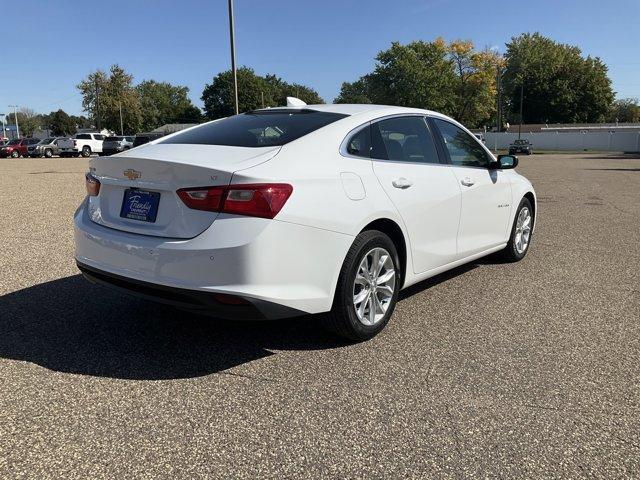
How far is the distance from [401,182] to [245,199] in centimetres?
138

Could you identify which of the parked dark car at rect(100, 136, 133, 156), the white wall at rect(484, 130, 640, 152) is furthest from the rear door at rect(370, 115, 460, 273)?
the white wall at rect(484, 130, 640, 152)

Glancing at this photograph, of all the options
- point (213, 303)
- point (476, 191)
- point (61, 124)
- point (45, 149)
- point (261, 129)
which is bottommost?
point (213, 303)

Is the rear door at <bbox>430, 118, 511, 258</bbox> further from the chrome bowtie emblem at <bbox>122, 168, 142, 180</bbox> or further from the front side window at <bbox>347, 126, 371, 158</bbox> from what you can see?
the chrome bowtie emblem at <bbox>122, 168, 142, 180</bbox>

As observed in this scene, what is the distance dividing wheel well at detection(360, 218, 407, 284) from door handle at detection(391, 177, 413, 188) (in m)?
0.27

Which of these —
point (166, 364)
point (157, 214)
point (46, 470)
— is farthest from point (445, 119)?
point (46, 470)

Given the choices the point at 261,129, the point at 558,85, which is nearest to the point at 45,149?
the point at 261,129

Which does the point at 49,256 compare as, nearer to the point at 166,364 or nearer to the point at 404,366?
the point at 166,364

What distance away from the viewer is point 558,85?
89188mm

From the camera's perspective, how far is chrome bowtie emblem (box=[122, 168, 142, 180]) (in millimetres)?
3469

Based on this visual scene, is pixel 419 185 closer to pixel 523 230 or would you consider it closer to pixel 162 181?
pixel 162 181

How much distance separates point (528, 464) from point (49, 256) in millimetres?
5634

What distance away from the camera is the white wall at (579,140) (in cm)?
5603

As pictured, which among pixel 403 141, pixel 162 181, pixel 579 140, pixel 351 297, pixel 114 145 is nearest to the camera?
pixel 162 181

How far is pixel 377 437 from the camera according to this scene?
8.89 ft
